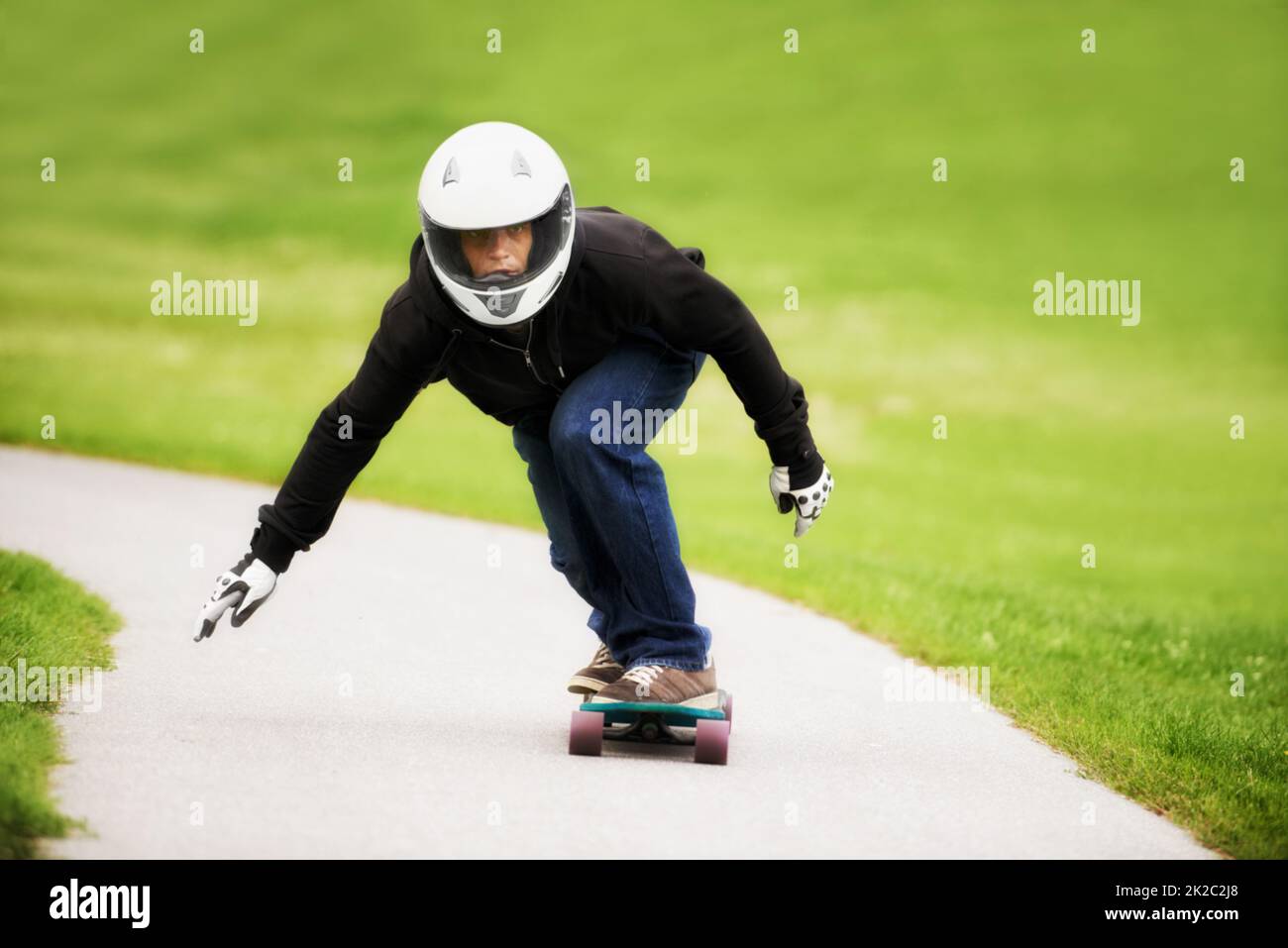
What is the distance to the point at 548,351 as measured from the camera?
4.90 metres

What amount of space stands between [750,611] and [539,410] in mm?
3519

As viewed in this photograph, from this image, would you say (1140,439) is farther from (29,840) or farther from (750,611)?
(29,840)

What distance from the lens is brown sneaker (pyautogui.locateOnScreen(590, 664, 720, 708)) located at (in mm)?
5020

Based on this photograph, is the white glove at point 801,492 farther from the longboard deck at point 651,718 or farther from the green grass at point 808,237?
the green grass at point 808,237

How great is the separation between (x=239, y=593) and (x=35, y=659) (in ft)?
3.51

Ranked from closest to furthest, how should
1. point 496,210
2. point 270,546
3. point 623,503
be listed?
point 496,210 → point 623,503 → point 270,546

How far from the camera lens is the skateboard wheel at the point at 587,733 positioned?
4949 millimetres

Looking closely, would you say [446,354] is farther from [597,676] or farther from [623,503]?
[597,676]

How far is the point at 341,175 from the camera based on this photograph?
90.9 feet

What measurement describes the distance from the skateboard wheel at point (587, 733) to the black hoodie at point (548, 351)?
0.98 m

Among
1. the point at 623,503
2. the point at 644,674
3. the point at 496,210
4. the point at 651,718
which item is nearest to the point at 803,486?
the point at 623,503

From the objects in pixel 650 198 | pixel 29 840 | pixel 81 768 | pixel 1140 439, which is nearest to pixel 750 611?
pixel 81 768

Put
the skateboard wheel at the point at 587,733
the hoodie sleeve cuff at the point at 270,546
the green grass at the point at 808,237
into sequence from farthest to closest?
the green grass at the point at 808,237 < the hoodie sleeve cuff at the point at 270,546 < the skateboard wheel at the point at 587,733

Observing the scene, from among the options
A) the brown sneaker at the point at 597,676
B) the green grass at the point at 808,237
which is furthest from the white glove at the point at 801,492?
the green grass at the point at 808,237
